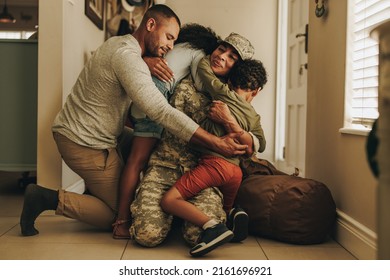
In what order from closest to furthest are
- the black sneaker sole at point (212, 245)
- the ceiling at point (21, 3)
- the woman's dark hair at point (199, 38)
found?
the black sneaker sole at point (212, 245) → the woman's dark hair at point (199, 38) → the ceiling at point (21, 3)

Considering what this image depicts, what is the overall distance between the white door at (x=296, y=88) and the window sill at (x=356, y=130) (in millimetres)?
1884

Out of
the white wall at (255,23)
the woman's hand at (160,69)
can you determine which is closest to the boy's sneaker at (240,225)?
the woman's hand at (160,69)

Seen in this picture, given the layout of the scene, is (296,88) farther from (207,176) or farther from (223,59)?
(207,176)

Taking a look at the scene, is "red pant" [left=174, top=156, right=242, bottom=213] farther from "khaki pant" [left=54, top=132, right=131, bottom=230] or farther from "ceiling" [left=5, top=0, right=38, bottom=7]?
"ceiling" [left=5, top=0, right=38, bottom=7]

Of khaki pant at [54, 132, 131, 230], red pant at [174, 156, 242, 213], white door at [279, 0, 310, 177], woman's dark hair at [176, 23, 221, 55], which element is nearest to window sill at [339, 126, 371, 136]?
red pant at [174, 156, 242, 213]

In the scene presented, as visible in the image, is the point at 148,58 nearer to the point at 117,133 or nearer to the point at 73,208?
the point at 117,133

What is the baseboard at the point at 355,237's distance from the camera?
180cm

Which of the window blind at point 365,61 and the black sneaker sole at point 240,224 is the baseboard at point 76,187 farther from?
the window blind at point 365,61

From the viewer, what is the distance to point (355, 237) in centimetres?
196

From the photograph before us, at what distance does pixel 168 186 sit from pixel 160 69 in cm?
53

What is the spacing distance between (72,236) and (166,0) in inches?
131

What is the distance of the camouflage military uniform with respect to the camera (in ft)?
6.48

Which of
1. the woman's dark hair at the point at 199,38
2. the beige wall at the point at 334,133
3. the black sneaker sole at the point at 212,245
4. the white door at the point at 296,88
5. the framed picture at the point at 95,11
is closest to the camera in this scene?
the black sneaker sole at the point at 212,245
